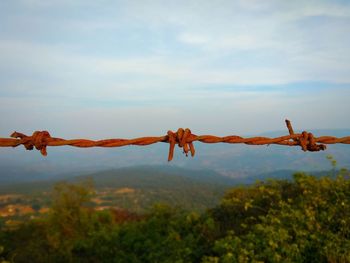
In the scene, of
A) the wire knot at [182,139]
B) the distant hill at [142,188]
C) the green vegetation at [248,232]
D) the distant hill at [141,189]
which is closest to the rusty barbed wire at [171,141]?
the wire knot at [182,139]

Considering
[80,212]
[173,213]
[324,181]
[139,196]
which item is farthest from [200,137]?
[139,196]

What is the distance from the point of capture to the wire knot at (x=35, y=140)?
7.31 feet

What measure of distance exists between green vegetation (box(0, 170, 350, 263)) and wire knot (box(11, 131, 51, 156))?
14.9 ft

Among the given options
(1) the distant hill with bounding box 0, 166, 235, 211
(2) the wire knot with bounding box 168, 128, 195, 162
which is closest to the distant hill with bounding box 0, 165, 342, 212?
(1) the distant hill with bounding box 0, 166, 235, 211

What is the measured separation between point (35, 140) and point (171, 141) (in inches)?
37.0

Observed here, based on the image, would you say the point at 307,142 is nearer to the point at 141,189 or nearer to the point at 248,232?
the point at 248,232

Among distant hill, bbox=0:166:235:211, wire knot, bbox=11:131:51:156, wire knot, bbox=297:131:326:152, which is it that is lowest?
distant hill, bbox=0:166:235:211

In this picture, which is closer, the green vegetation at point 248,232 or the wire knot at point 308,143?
the wire knot at point 308,143

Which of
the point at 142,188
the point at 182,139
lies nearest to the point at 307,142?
the point at 182,139

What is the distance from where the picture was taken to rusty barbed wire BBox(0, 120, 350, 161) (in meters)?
2.25

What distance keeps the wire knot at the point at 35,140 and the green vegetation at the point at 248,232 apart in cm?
453

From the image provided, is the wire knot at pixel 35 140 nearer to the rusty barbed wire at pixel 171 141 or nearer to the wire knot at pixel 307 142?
the rusty barbed wire at pixel 171 141

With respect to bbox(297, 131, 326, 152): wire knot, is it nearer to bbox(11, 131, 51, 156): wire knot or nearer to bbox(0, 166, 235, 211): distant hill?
bbox(11, 131, 51, 156): wire knot

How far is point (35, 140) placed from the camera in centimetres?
227
